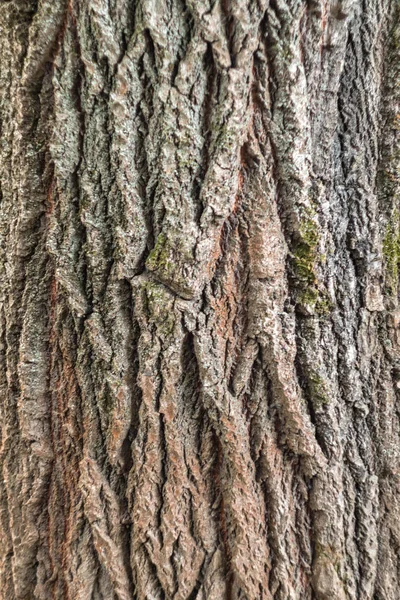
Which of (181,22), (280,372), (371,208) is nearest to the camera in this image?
(181,22)

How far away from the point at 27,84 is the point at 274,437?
3.37 feet

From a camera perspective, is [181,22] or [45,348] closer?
[181,22]

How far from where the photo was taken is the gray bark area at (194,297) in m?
0.89

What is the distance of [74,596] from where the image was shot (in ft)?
3.31

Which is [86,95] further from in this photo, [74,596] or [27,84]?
[74,596]

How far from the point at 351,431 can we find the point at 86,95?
1.06 meters

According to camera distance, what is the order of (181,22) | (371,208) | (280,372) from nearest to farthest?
(181,22), (280,372), (371,208)

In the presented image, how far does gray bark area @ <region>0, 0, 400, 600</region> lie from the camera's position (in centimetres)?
89

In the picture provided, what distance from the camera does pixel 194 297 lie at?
94cm

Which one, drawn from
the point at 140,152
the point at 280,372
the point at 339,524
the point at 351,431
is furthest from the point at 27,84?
the point at 339,524

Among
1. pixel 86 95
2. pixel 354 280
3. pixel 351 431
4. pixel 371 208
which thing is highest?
pixel 86 95

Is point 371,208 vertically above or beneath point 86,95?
beneath

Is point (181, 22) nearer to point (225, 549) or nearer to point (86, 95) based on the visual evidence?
point (86, 95)

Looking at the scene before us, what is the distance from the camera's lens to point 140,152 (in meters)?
0.92
